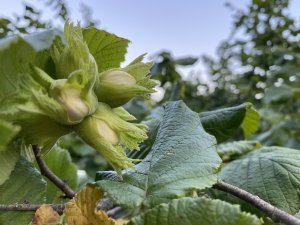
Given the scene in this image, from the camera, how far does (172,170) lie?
0.67 meters

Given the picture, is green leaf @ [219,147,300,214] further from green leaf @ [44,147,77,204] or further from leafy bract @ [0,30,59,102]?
leafy bract @ [0,30,59,102]

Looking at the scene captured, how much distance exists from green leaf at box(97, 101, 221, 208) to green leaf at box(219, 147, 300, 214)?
0.60ft

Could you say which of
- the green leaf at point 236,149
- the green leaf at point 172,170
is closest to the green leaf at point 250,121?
the green leaf at point 236,149

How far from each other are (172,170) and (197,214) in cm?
17

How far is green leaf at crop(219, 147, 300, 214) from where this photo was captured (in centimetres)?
85

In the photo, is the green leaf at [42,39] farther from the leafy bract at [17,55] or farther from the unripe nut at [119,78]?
the unripe nut at [119,78]

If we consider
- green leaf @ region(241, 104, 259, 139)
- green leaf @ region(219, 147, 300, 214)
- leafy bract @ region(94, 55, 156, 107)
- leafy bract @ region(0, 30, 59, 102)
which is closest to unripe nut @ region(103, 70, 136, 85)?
leafy bract @ region(94, 55, 156, 107)

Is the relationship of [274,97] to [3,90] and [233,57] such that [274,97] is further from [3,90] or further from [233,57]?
[3,90]

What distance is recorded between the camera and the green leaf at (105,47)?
2.35ft

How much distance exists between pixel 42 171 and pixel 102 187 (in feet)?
0.65

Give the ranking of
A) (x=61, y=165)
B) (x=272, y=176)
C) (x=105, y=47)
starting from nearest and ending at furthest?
(x=105, y=47)
(x=272, y=176)
(x=61, y=165)

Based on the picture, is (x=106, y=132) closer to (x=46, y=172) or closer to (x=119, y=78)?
(x=119, y=78)

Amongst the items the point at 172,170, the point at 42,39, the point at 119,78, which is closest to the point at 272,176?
the point at 172,170

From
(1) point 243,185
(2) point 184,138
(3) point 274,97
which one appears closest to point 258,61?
(3) point 274,97
